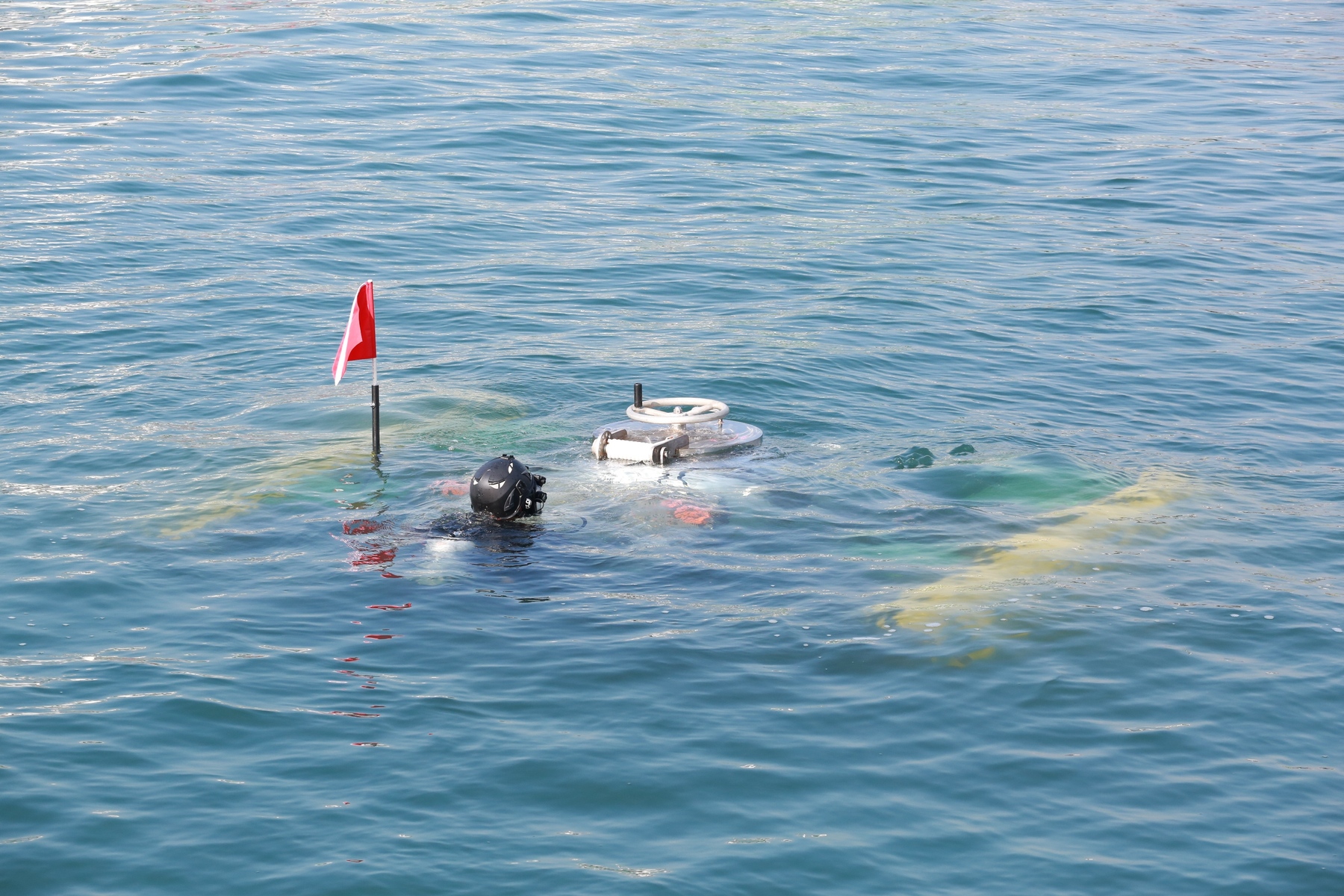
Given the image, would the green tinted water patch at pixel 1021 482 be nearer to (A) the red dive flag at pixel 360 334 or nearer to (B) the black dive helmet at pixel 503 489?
(B) the black dive helmet at pixel 503 489

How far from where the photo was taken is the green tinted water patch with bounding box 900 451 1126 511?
38.5 feet

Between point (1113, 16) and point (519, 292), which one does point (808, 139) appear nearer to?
point (519, 292)

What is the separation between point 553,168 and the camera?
72.2ft

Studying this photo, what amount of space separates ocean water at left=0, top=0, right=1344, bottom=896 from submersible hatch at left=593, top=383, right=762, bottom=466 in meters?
0.19

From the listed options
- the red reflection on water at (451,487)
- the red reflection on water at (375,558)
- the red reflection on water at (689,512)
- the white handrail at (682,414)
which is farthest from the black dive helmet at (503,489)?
the white handrail at (682,414)

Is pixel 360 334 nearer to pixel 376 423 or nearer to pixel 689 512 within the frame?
pixel 376 423

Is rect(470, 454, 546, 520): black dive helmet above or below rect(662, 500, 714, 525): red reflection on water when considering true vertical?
above

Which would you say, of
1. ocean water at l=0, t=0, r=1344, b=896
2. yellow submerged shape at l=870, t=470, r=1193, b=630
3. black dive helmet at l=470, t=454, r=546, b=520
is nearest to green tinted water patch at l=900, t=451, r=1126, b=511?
ocean water at l=0, t=0, r=1344, b=896

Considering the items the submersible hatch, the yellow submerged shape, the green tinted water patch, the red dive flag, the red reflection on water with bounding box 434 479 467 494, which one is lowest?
the yellow submerged shape

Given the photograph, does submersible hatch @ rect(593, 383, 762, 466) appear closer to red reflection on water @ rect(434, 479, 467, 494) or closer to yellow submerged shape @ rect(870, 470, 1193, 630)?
red reflection on water @ rect(434, 479, 467, 494)

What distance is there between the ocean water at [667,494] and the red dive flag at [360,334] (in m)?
1.04

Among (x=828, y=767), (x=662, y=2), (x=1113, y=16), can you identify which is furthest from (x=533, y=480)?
(x=1113, y=16)

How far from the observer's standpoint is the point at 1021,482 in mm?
12016

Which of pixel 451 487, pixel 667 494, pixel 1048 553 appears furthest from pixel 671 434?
pixel 1048 553
